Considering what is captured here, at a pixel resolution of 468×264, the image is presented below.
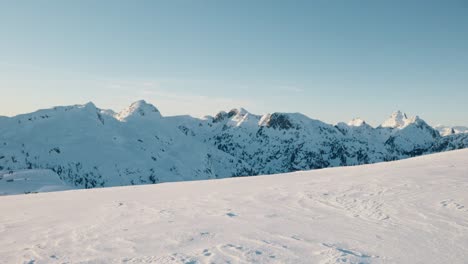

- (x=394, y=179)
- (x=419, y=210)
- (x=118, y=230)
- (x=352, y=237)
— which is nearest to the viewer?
(x=352, y=237)

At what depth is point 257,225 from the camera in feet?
31.7

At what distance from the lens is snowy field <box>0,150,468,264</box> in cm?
746

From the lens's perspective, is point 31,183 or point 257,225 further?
point 31,183

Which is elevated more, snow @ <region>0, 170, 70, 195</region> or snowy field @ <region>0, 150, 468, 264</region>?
snowy field @ <region>0, 150, 468, 264</region>

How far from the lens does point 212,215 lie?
10.8 m

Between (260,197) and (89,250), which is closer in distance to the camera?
(89,250)

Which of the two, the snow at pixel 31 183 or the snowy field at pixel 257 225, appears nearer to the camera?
the snowy field at pixel 257 225

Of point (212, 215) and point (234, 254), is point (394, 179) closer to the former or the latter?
point (212, 215)

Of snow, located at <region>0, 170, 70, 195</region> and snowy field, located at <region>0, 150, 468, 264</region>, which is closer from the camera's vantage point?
snowy field, located at <region>0, 150, 468, 264</region>

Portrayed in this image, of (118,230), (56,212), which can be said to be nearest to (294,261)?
(118,230)

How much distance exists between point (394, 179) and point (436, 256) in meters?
8.54

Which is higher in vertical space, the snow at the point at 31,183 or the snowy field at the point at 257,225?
the snowy field at the point at 257,225

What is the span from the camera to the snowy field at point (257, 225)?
7.46 m

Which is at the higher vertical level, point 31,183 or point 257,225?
point 257,225
